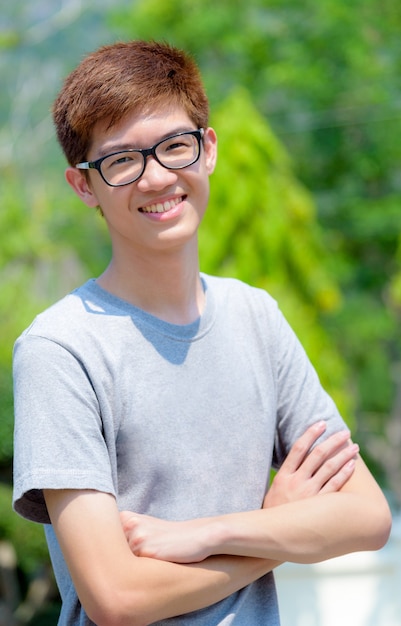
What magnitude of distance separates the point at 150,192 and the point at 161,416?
1.23ft

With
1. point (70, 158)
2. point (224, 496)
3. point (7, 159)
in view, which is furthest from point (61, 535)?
point (7, 159)

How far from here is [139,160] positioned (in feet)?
4.80

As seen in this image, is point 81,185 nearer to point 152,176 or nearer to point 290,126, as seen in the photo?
point 152,176

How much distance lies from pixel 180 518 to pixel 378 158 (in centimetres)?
1247

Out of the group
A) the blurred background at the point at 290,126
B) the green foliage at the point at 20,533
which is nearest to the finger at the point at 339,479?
the green foliage at the point at 20,533

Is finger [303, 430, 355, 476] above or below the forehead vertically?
below

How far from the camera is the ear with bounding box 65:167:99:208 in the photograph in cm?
155

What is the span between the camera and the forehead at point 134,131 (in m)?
1.46

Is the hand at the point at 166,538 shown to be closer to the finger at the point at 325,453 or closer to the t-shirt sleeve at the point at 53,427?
the t-shirt sleeve at the point at 53,427

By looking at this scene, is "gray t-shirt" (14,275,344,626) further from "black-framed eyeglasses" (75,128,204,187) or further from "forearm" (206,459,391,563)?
"black-framed eyeglasses" (75,128,204,187)

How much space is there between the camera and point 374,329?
1295 centimetres

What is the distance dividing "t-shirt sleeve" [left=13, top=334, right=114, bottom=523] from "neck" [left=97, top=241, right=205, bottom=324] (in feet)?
0.66

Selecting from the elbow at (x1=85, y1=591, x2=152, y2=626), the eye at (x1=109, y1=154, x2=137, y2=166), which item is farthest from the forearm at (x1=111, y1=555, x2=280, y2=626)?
the eye at (x1=109, y1=154, x2=137, y2=166)

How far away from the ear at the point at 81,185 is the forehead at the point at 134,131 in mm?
74
